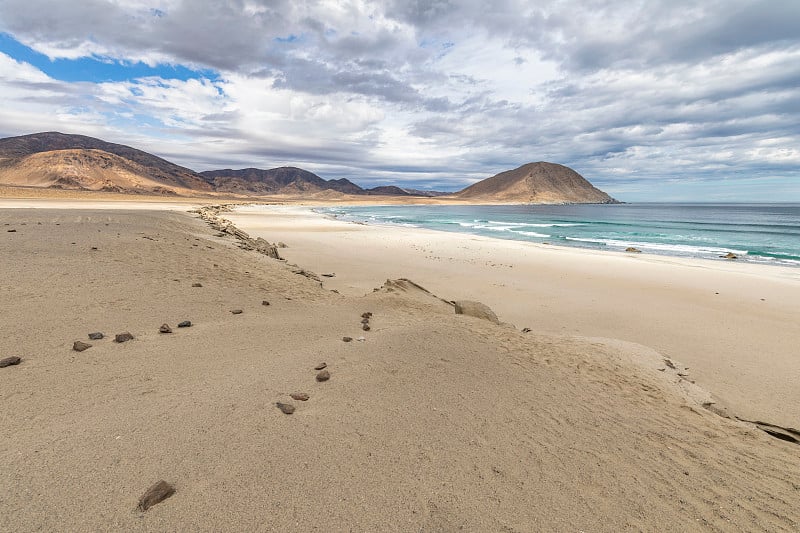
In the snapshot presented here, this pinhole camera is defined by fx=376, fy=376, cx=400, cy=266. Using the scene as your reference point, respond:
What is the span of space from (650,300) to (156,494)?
13242 mm

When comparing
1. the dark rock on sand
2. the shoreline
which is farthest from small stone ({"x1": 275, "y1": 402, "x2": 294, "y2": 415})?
the shoreline

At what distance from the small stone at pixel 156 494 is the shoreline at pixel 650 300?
6.86 metres

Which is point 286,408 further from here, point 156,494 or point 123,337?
point 123,337

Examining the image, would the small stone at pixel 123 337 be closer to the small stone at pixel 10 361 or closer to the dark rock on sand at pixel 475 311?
the small stone at pixel 10 361

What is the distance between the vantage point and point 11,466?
2562mm

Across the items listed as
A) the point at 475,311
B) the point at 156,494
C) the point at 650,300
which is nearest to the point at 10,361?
the point at 156,494

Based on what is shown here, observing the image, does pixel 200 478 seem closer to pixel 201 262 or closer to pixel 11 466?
pixel 11 466

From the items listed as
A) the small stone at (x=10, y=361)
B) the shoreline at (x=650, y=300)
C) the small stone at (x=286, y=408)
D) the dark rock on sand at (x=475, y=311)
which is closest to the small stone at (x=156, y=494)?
the small stone at (x=286, y=408)

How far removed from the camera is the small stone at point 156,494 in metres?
2.37

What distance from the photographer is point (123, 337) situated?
4.87 meters

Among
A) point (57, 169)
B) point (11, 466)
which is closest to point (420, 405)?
point (11, 466)

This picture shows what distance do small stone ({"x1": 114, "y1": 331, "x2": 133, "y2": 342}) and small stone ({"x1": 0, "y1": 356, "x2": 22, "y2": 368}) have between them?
0.91 meters

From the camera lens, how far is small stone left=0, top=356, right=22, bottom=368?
3910 mm

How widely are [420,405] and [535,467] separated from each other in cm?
122
